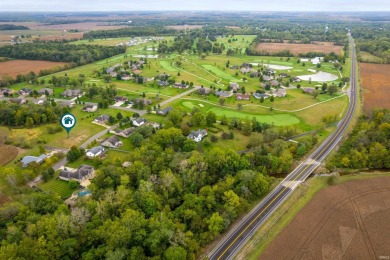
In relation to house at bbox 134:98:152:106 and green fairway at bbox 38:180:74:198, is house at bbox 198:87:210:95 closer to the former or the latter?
house at bbox 134:98:152:106

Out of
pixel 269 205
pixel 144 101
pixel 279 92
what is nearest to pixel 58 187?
pixel 269 205

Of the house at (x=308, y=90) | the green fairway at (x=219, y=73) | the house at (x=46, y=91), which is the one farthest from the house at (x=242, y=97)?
the house at (x=46, y=91)

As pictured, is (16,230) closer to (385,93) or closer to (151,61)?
(385,93)

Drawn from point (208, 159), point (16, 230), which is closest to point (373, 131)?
point (208, 159)

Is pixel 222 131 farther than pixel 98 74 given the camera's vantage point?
No

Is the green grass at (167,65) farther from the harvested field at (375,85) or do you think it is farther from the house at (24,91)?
the harvested field at (375,85)
